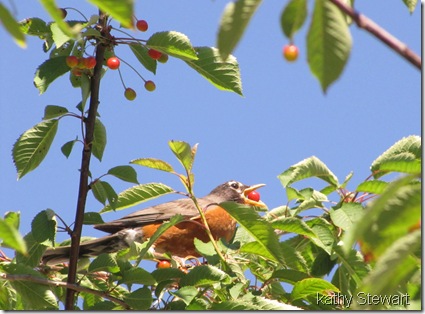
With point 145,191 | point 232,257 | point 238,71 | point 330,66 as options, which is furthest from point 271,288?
point 330,66

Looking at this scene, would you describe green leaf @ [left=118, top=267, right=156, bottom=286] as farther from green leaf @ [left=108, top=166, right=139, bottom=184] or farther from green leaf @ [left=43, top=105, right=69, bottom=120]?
green leaf @ [left=43, top=105, right=69, bottom=120]

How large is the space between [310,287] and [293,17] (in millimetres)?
1904

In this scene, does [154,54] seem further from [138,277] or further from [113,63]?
[138,277]

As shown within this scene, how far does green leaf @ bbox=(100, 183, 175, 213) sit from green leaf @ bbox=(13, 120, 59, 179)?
414 millimetres

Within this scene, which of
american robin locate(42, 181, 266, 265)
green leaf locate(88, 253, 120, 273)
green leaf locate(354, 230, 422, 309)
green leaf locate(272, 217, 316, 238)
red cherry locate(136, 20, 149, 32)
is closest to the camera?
green leaf locate(354, 230, 422, 309)

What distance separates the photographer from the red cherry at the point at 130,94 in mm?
3605

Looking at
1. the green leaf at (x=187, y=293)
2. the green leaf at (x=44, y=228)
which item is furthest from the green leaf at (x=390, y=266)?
the green leaf at (x=44, y=228)

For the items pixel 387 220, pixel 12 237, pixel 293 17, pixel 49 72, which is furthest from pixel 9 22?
pixel 49 72

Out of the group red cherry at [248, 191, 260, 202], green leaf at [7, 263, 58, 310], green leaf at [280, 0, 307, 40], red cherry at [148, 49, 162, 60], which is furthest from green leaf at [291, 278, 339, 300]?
red cherry at [248, 191, 260, 202]

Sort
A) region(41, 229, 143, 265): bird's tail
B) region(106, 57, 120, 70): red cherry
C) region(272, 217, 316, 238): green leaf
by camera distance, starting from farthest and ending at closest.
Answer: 1. region(41, 229, 143, 265): bird's tail
2. region(106, 57, 120, 70): red cherry
3. region(272, 217, 316, 238): green leaf

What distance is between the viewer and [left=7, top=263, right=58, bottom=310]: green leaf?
9.15ft

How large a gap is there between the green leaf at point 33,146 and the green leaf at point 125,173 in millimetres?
301

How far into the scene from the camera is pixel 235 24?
96 cm

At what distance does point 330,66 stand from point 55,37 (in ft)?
7.13
